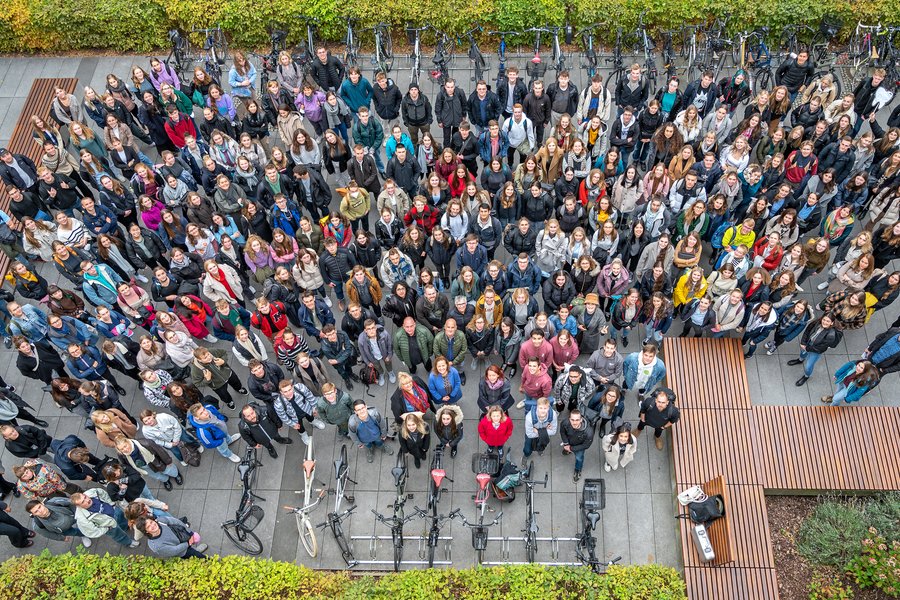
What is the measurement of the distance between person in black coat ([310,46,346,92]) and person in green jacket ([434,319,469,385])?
24.1 feet

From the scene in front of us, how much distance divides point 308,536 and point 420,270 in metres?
5.16

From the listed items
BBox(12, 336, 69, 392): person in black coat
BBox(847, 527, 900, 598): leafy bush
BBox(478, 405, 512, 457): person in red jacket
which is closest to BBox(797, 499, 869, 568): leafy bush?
BBox(847, 527, 900, 598): leafy bush

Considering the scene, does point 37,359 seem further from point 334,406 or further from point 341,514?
point 341,514

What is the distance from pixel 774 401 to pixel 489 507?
5.49 m

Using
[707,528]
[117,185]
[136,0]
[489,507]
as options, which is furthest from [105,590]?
[136,0]

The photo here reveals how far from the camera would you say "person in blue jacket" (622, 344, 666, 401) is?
37.0ft

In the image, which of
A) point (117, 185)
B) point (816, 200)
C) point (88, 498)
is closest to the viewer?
point (88, 498)

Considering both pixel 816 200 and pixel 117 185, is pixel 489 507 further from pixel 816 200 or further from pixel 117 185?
pixel 117 185

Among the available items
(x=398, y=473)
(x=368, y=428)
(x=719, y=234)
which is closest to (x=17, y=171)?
(x=368, y=428)

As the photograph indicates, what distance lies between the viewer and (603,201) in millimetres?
13055

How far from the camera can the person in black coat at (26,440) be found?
11.5m

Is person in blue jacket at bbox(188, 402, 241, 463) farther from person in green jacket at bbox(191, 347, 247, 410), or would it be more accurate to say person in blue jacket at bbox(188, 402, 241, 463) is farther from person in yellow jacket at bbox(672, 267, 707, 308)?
person in yellow jacket at bbox(672, 267, 707, 308)

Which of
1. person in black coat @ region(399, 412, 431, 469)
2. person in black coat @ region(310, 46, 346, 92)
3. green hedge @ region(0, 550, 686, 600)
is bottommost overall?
green hedge @ region(0, 550, 686, 600)

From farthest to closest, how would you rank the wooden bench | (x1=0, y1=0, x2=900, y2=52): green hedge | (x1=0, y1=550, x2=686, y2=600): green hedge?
(x1=0, y1=0, x2=900, y2=52): green hedge < the wooden bench < (x1=0, y1=550, x2=686, y2=600): green hedge
